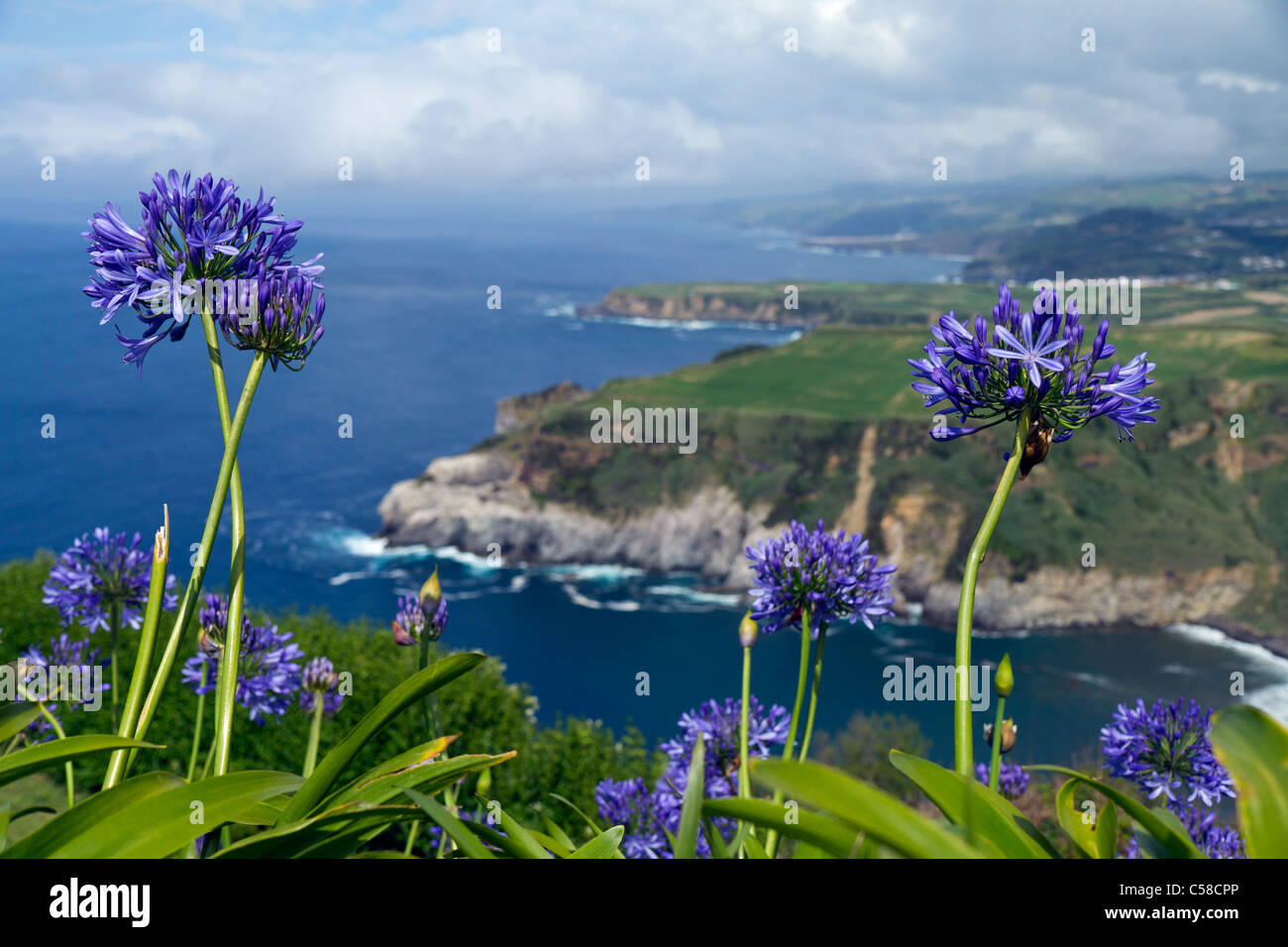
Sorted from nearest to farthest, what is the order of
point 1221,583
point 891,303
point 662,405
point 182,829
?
point 182,829
point 1221,583
point 662,405
point 891,303

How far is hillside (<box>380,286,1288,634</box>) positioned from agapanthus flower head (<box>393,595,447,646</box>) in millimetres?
69224

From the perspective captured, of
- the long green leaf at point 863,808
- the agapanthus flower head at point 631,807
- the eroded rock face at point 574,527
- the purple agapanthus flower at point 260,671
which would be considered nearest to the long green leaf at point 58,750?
the long green leaf at point 863,808

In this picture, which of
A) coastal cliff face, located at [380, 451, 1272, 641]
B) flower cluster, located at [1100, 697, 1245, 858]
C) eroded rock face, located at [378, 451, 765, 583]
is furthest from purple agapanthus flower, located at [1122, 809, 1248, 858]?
eroded rock face, located at [378, 451, 765, 583]

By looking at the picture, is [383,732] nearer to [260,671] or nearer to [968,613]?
[260,671]

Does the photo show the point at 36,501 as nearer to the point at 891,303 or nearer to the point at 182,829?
the point at 182,829

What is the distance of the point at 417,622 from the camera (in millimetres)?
3697

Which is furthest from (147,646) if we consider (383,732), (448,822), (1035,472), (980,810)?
(1035,472)

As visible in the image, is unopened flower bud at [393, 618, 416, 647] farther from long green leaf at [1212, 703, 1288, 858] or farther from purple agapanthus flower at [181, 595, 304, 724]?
long green leaf at [1212, 703, 1288, 858]

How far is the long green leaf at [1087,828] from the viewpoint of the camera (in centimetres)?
174

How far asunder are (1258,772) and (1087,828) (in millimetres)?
600

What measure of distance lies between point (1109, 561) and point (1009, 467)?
76.8 metres

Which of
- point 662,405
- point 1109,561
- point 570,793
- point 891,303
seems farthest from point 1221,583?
point 891,303

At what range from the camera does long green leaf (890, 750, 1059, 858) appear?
1635mm

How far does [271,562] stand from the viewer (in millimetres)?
66875
